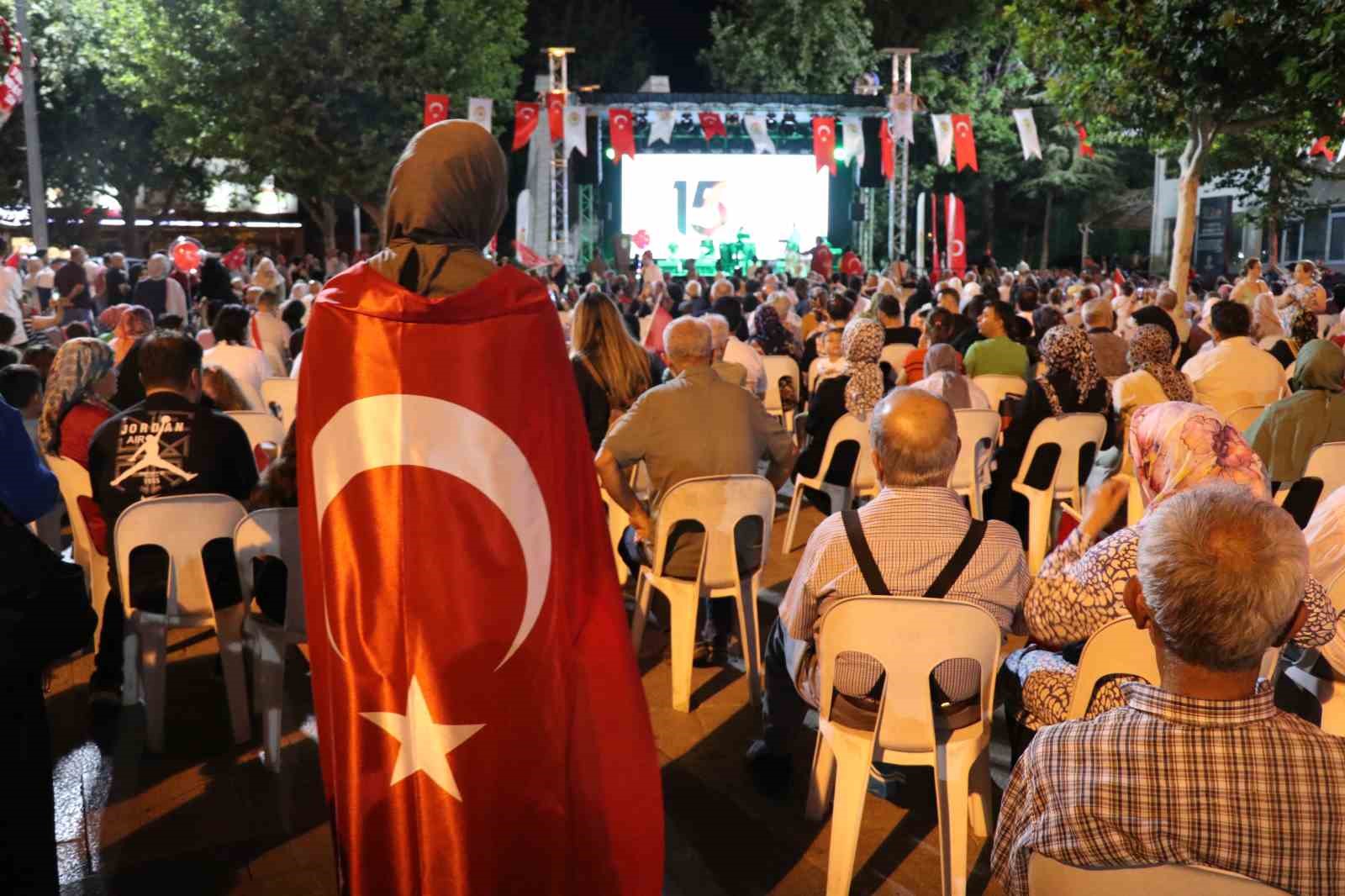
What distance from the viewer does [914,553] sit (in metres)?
3.10

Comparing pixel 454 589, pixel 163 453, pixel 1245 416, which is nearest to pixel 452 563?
pixel 454 589

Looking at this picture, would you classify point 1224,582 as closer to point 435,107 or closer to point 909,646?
point 909,646

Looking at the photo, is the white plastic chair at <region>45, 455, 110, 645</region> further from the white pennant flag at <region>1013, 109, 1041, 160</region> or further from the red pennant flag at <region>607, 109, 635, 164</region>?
the white pennant flag at <region>1013, 109, 1041, 160</region>

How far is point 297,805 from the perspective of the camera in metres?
3.75

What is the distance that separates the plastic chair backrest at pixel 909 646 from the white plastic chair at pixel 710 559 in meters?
1.34

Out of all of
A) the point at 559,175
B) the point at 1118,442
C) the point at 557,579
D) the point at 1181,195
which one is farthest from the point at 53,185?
the point at 557,579

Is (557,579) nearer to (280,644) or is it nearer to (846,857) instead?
(846,857)

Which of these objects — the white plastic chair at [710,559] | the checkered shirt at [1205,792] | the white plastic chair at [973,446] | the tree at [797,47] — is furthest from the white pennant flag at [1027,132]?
the checkered shirt at [1205,792]

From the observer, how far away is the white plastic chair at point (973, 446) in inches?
250

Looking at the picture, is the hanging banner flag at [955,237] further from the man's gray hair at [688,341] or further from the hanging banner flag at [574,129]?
the man's gray hair at [688,341]

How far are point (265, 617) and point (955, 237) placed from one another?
17634mm

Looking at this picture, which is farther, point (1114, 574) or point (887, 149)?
point (887, 149)

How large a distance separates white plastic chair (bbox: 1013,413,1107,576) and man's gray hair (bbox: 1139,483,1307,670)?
448 centimetres

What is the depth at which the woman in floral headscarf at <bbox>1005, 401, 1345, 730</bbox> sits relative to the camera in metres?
2.95
